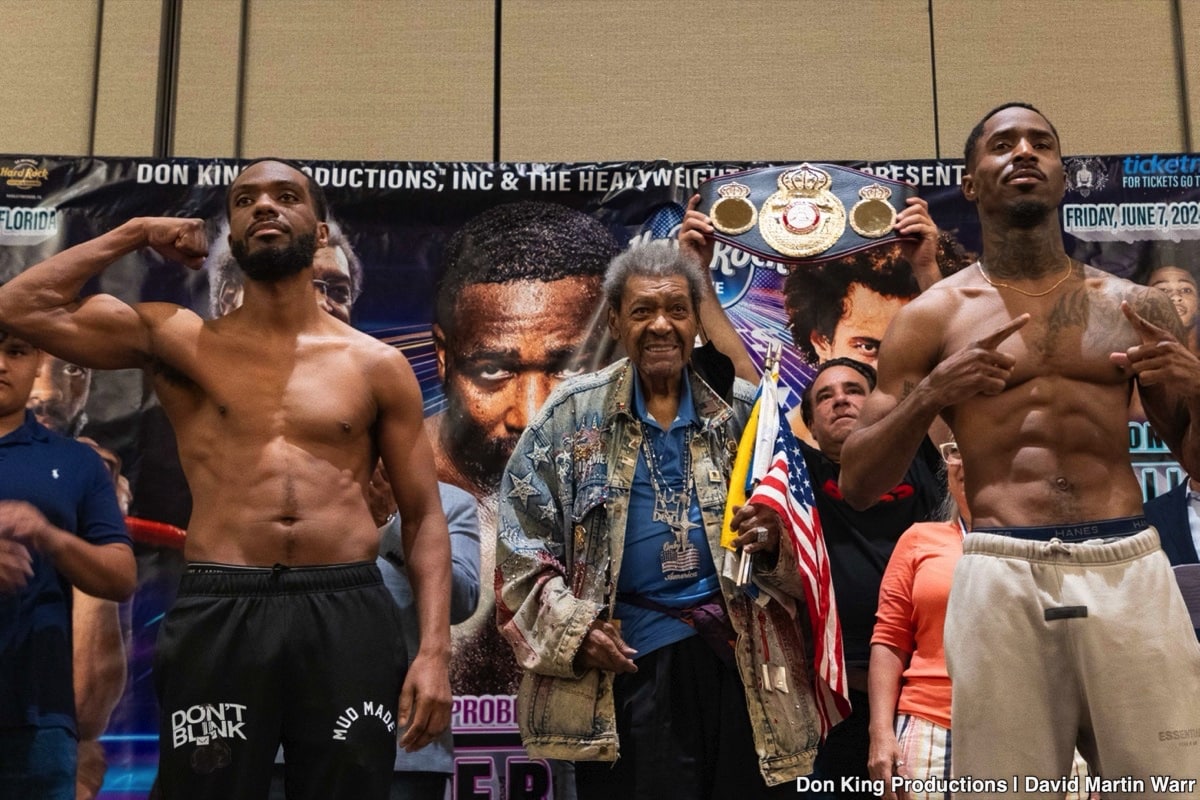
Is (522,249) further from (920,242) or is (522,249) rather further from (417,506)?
(417,506)

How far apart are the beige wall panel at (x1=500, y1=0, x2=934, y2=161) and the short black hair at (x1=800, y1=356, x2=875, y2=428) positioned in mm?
1247

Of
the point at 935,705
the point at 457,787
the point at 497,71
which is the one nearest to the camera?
the point at 935,705

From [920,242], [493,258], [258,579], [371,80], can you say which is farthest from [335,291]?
[920,242]

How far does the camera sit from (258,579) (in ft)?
9.68

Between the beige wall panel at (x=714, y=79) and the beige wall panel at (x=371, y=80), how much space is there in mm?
159

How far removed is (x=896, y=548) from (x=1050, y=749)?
1313 mm

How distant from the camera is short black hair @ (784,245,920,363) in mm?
4543

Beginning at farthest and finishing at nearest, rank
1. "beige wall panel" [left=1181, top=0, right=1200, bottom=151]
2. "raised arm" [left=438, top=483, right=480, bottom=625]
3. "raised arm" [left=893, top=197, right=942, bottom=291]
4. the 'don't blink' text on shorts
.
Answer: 1. "beige wall panel" [left=1181, top=0, right=1200, bottom=151]
2. "raised arm" [left=893, top=197, right=942, bottom=291]
3. "raised arm" [left=438, top=483, right=480, bottom=625]
4. the 'don't blink' text on shorts

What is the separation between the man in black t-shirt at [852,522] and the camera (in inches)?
161

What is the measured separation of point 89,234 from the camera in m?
4.61

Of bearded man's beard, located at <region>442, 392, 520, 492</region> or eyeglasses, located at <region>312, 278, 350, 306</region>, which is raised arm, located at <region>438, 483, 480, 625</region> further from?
eyeglasses, located at <region>312, 278, 350, 306</region>

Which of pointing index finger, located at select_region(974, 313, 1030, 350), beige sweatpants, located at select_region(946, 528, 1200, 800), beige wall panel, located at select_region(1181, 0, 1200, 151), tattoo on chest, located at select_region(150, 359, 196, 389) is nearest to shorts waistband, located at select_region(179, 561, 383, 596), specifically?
tattoo on chest, located at select_region(150, 359, 196, 389)

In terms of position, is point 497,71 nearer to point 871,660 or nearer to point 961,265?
point 961,265

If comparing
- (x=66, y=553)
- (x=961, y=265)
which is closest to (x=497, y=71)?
(x=961, y=265)
